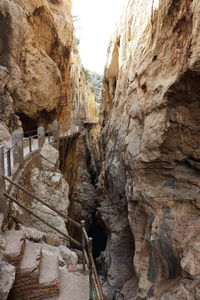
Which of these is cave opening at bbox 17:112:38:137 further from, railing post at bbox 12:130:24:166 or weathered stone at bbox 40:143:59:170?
railing post at bbox 12:130:24:166

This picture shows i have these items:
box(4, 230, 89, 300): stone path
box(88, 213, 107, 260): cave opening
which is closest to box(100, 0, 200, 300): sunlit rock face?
box(4, 230, 89, 300): stone path

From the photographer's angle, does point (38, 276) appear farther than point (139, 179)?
No

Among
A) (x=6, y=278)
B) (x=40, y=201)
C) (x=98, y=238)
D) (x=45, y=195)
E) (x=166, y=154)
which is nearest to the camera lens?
(x=6, y=278)

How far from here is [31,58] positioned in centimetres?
1530

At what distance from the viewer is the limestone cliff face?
13312 mm

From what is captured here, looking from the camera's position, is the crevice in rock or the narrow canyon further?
the crevice in rock

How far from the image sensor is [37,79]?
619 inches

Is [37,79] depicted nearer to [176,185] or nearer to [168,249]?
[176,185]

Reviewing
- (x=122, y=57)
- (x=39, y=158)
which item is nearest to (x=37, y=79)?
(x=122, y=57)

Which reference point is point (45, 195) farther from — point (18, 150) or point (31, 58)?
point (31, 58)

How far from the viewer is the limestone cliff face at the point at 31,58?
43.7ft

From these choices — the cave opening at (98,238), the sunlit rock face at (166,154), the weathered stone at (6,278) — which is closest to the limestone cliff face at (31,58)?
the sunlit rock face at (166,154)

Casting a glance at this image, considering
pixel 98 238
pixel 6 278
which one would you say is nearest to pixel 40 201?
pixel 6 278

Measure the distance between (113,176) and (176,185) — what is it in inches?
176
